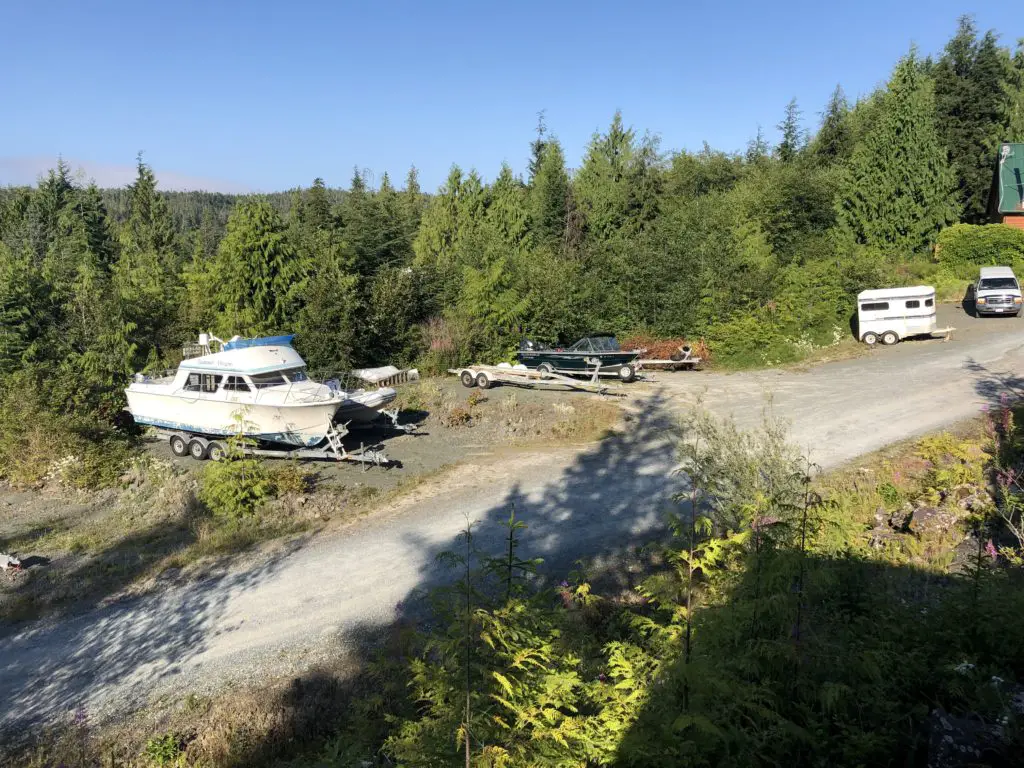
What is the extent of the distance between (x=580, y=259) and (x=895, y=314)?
40.4 feet

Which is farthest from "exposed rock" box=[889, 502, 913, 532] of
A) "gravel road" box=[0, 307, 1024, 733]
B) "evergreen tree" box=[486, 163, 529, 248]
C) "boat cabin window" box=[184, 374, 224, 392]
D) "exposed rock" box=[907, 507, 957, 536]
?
"evergreen tree" box=[486, 163, 529, 248]

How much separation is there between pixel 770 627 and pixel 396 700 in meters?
3.79

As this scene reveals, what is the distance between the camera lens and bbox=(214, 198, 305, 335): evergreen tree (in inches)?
877

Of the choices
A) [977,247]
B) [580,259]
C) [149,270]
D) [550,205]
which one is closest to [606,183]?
[550,205]

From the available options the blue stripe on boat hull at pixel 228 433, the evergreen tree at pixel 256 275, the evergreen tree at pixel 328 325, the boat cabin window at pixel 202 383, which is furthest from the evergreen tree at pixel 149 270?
the boat cabin window at pixel 202 383

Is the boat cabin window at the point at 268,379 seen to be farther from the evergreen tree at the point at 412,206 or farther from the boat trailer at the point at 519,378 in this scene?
the evergreen tree at the point at 412,206

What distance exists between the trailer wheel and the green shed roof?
38.1 m

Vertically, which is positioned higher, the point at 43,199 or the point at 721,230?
the point at 43,199

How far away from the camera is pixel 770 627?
4.48 metres

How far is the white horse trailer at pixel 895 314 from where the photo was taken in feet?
71.5

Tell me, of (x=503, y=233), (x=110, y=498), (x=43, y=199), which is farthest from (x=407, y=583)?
(x=43, y=199)

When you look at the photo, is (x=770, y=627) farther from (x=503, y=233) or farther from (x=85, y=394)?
(x=503, y=233)

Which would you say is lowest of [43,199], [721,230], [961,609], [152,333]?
[961,609]

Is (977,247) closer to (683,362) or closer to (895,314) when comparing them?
(895,314)
